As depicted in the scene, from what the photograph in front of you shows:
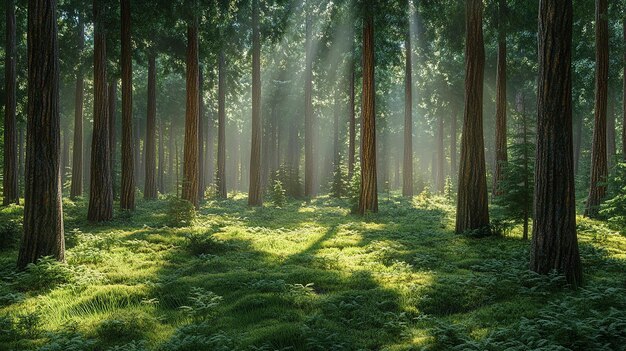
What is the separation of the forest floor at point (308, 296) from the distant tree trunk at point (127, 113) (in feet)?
15.8

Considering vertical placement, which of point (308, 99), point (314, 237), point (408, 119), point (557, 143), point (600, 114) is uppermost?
point (308, 99)

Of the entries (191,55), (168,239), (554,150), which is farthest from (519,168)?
(191,55)

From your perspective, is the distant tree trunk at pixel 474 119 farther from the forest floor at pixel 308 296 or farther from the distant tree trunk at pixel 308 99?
the distant tree trunk at pixel 308 99

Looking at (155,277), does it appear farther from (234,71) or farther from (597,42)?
(234,71)

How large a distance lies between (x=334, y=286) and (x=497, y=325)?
283 cm

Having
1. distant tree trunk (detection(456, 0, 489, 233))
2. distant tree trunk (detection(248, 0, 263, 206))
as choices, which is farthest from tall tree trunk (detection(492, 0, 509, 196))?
distant tree trunk (detection(248, 0, 263, 206))

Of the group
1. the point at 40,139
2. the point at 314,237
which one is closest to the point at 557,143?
the point at 314,237

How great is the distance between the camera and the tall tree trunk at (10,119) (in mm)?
18844

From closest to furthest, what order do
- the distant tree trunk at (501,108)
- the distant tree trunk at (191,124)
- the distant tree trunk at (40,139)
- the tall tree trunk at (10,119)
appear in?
the distant tree trunk at (40,139)
the distant tree trunk at (191,124)
the distant tree trunk at (501,108)
the tall tree trunk at (10,119)

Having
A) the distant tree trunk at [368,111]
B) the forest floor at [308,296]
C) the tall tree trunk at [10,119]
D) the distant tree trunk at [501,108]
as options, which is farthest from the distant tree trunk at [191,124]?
the distant tree trunk at [501,108]

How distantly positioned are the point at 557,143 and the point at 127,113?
14.1 meters

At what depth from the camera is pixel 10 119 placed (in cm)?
1908

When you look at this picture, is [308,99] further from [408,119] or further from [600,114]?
[600,114]

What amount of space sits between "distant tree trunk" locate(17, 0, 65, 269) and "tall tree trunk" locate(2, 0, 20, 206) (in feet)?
40.7
